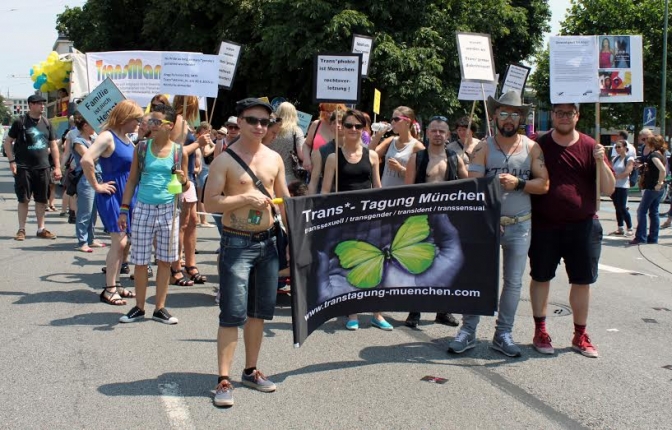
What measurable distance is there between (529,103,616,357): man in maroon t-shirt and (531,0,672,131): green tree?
35465 millimetres

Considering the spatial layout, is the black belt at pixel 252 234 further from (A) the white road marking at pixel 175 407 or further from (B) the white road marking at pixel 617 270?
(B) the white road marking at pixel 617 270

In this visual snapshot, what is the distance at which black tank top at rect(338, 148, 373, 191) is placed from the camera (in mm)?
6500

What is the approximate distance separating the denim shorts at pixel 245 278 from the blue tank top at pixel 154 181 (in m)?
2.00

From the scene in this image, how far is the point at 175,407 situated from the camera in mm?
4469

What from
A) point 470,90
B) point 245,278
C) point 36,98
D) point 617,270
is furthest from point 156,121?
point 470,90

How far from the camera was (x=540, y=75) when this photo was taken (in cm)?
4366

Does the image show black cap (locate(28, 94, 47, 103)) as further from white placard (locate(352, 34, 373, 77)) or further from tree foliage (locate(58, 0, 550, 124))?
tree foliage (locate(58, 0, 550, 124))

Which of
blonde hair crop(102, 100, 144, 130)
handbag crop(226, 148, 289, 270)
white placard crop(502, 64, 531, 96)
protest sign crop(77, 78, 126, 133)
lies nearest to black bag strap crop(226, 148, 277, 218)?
handbag crop(226, 148, 289, 270)

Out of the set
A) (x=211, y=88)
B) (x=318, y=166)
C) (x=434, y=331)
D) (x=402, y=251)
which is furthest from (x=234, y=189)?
(x=211, y=88)

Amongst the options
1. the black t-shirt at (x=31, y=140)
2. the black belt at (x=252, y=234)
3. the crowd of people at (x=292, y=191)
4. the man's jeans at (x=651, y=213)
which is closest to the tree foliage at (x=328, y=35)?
the man's jeans at (x=651, y=213)

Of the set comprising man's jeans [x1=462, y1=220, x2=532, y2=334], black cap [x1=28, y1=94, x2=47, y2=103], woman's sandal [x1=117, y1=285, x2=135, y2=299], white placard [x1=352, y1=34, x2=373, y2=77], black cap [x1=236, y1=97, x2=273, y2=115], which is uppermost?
white placard [x1=352, y1=34, x2=373, y2=77]

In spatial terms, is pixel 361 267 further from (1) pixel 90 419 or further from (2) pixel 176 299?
(2) pixel 176 299

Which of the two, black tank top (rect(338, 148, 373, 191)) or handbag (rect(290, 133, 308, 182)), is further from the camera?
handbag (rect(290, 133, 308, 182))

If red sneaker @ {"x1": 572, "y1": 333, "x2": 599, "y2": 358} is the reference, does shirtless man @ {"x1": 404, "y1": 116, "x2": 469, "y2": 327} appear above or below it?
above
